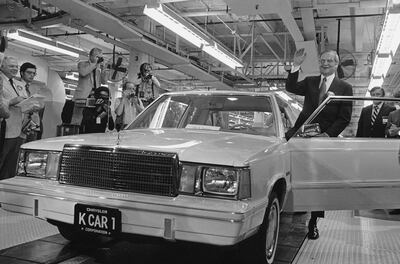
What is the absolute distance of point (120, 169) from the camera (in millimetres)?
2527

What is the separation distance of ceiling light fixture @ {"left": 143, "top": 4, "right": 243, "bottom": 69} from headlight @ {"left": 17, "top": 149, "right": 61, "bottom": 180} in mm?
4873

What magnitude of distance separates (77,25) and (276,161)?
26.1ft

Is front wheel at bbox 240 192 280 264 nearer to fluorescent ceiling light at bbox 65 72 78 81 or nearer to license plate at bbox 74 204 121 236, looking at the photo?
license plate at bbox 74 204 121 236

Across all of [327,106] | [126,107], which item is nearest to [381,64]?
[126,107]

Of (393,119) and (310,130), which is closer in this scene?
(310,130)

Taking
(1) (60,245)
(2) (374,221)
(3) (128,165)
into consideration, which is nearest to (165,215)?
(3) (128,165)

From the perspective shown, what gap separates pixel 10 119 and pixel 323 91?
343 cm

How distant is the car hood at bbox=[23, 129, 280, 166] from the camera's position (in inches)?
94.0

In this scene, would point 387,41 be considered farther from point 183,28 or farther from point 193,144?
point 193,144

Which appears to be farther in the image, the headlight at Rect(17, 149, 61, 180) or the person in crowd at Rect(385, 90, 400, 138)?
the person in crowd at Rect(385, 90, 400, 138)

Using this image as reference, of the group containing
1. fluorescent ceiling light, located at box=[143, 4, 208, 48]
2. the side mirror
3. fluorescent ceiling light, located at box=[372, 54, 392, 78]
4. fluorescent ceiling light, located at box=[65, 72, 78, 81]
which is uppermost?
fluorescent ceiling light, located at box=[65, 72, 78, 81]

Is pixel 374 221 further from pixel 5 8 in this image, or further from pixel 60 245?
pixel 5 8

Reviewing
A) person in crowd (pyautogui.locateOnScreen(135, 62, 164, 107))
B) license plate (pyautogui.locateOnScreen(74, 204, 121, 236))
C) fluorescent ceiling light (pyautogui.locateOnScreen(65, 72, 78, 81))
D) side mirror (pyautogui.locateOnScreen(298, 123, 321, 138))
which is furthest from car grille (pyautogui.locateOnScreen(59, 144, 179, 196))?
fluorescent ceiling light (pyautogui.locateOnScreen(65, 72, 78, 81))

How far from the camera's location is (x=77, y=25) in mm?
9547
